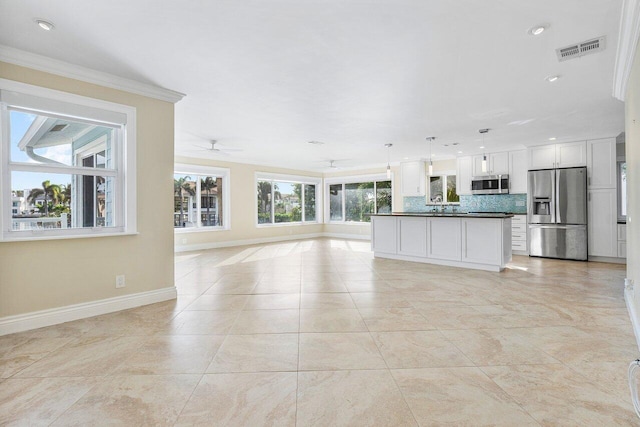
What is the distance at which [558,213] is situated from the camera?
626 centimetres

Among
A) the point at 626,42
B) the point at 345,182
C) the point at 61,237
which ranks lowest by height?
the point at 61,237

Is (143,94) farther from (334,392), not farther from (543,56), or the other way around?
(543,56)

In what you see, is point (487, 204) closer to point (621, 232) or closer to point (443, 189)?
point (443, 189)

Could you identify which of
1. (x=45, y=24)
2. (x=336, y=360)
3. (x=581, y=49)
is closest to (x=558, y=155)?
(x=581, y=49)

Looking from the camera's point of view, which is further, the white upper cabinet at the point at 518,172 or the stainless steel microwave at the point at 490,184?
the stainless steel microwave at the point at 490,184

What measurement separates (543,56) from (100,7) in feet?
11.9

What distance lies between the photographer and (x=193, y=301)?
360cm

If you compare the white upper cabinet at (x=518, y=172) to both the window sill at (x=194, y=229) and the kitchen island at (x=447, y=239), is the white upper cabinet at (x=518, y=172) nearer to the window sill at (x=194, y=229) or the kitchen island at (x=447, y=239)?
the kitchen island at (x=447, y=239)

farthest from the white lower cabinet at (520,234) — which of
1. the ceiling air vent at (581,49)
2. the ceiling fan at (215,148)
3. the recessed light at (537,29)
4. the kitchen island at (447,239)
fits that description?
the ceiling fan at (215,148)

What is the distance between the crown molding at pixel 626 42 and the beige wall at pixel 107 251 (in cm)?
419

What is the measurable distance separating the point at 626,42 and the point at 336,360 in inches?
132

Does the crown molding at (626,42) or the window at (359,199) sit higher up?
the crown molding at (626,42)

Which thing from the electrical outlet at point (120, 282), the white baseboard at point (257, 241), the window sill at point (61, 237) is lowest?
the white baseboard at point (257, 241)

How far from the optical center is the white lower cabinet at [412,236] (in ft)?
→ 19.4
